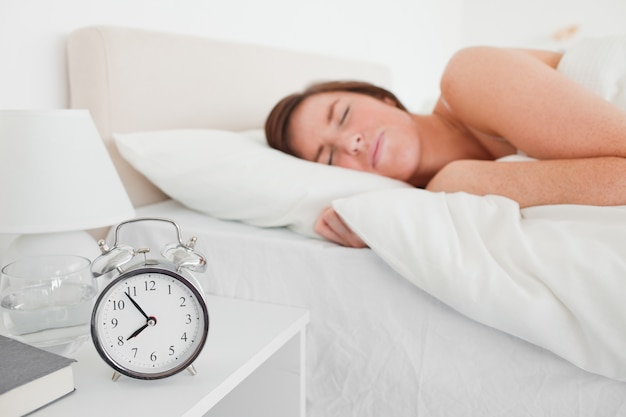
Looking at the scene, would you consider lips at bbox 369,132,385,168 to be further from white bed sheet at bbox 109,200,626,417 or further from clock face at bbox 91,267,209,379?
clock face at bbox 91,267,209,379

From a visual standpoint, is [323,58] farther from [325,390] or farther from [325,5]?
[325,390]

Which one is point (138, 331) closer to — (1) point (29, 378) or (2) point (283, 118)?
(1) point (29, 378)

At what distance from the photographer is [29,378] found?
22.5 inches

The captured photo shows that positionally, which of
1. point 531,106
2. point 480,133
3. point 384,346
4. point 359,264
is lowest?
point 384,346

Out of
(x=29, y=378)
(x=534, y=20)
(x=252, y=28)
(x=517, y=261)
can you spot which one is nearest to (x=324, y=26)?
(x=252, y=28)

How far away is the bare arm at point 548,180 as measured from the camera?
0.94 meters

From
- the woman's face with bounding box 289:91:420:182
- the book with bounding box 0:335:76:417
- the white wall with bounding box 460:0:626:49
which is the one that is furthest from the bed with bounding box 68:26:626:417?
the white wall with bounding box 460:0:626:49

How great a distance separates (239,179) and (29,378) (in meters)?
0.58

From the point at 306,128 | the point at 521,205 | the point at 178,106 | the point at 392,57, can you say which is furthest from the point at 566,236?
the point at 392,57

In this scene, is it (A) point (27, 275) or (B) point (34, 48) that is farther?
(B) point (34, 48)

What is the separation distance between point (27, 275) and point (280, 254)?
1.32 feet

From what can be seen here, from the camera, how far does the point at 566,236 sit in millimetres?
795

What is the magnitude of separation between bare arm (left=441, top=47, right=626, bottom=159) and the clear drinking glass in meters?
0.86

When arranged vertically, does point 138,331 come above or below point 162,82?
below
